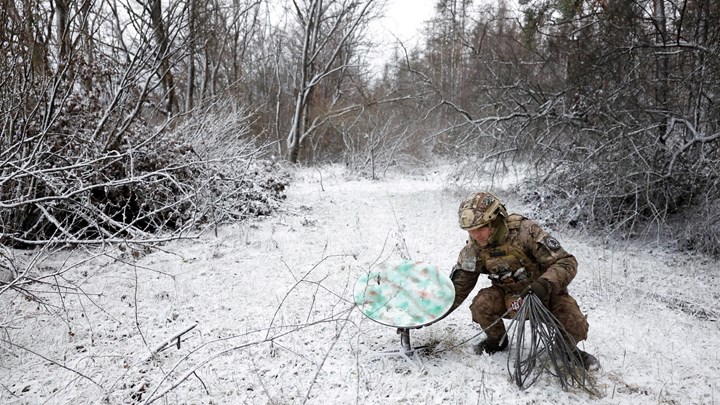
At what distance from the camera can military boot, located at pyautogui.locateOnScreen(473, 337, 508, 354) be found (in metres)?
2.88

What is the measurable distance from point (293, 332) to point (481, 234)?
168 centimetres

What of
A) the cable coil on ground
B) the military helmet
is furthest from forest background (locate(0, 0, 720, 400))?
the cable coil on ground

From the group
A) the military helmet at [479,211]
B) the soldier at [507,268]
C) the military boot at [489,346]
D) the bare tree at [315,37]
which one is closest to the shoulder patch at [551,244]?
the soldier at [507,268]

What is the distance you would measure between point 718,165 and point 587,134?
5.57 feet

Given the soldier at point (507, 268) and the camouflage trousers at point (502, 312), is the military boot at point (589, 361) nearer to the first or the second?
the soldier at point (507, 268)

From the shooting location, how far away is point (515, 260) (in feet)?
8.91

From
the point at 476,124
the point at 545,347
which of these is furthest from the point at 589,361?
the point at 476,124

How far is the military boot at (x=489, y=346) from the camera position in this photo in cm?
288

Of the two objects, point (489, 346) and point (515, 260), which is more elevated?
point (515, 260)

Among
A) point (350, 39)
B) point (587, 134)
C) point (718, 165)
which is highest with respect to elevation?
point (350, 39)

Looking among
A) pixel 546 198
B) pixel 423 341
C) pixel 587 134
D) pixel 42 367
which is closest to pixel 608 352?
pixel 423 341

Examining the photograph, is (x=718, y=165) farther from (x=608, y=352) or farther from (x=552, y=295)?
(x=552, y=295)

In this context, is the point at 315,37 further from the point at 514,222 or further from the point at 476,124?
the point at 514,222

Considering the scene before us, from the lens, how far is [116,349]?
2.99 meters
